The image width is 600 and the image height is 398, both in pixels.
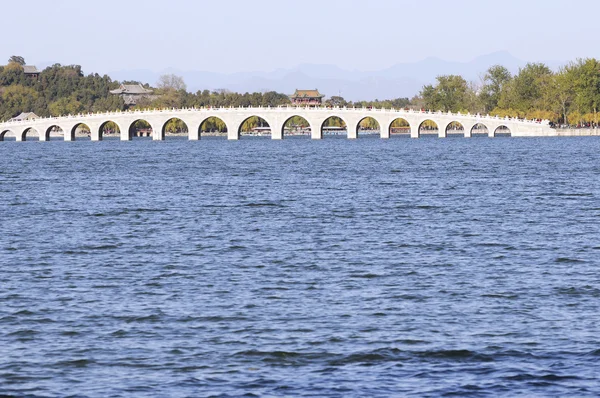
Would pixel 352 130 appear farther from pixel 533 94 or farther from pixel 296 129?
pixel 296 129

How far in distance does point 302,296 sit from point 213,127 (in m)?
148

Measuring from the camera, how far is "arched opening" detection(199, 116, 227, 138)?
158125mm

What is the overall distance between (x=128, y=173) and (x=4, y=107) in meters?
148

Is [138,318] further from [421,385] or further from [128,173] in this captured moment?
[128,173]

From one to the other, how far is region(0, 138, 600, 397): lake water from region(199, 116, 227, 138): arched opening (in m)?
120

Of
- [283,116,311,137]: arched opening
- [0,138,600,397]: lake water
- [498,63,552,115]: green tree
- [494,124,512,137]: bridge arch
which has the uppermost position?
[498,63,552,115]: green tree

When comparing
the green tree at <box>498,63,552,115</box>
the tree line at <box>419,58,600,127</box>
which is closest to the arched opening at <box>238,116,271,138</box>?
the tree line at <box>419,58,600,127</box>

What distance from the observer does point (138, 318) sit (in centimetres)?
1667

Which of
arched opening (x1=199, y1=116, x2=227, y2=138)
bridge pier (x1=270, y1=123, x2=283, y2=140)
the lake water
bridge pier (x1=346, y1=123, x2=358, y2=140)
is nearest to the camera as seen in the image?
the lake water

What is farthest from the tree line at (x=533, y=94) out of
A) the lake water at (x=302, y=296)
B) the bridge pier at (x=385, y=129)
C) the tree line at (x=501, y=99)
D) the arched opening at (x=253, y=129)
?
the lake water at (x=302, y=296)

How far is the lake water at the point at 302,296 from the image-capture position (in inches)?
531

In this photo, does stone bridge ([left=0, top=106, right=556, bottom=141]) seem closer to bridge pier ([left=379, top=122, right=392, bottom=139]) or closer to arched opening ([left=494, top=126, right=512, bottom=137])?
bridge pier ([left=379, top=122, right=392, bottom=139])

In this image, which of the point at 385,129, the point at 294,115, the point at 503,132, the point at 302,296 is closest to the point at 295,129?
the point at 503,132

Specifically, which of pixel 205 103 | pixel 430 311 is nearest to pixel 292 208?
pixel 430 311
